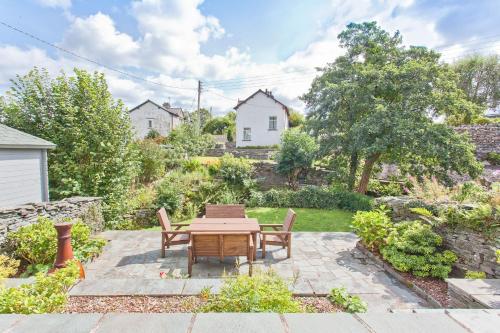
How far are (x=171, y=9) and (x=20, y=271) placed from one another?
23.5 feet

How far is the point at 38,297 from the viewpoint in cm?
239

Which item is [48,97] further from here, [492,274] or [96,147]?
[492,274]

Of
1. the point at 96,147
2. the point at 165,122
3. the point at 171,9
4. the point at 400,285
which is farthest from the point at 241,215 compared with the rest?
the point at 165,122

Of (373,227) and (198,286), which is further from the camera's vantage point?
(373,227)

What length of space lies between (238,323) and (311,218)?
790 centimetres

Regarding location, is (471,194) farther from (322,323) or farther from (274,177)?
(274,177)

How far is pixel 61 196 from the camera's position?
24.7 ft

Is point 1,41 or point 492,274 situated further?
point 1,41

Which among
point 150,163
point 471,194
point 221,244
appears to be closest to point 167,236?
point 221,244

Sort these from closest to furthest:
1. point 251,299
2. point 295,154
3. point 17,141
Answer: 1. point 251,299
2. point 17,141
3. point 295,154

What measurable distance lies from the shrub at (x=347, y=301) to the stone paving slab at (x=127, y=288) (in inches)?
76.0

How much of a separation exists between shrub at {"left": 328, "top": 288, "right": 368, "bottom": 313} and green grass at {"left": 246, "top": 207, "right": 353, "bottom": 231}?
4759mm

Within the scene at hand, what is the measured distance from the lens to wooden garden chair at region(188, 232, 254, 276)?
4.57 m

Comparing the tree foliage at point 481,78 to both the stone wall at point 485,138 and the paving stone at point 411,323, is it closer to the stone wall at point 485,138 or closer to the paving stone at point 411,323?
the stone wall at point 485,138
